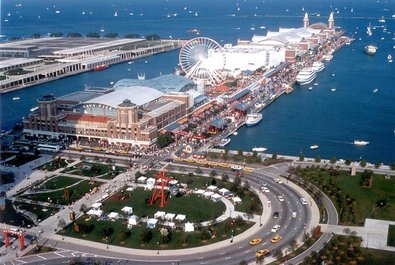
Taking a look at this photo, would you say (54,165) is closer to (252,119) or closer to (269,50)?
(252,119)

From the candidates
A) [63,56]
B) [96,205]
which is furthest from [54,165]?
[63,56]

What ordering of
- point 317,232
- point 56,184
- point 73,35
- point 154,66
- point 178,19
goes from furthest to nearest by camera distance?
point 178,19
point 73,35
point 154,66
point 56,184
point 317,232

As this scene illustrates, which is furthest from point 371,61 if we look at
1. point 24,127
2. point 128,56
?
point 24,127

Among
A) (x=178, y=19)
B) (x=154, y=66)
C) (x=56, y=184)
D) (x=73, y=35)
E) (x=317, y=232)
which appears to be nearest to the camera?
(x=317, y=232)

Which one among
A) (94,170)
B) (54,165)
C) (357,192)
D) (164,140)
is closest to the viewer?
(357,192)

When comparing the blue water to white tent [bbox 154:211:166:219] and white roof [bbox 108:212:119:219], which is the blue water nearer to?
white tent [bbox 154:211:166:219]

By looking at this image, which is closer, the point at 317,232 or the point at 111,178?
the point at 317,232

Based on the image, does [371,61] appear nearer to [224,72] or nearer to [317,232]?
[224,72]

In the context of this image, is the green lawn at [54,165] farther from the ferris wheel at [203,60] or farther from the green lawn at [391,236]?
the ferris wheel at [203,60]
